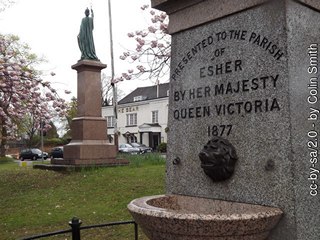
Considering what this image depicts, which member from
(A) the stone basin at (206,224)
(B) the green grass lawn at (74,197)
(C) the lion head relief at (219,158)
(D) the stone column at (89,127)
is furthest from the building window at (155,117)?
(A) the stone basin at (206,224)

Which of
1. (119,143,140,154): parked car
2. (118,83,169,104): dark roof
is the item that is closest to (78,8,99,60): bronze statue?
Result: (119,143,140,154): parked car

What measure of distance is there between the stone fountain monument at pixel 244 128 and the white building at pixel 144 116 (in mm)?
48839

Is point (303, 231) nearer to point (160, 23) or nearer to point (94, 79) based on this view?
point (160, 23)

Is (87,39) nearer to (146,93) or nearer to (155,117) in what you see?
(155,117)

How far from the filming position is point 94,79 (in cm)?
1812

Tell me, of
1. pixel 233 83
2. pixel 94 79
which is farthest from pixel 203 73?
pixel 94 79

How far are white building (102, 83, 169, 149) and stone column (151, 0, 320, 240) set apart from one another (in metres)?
48.8

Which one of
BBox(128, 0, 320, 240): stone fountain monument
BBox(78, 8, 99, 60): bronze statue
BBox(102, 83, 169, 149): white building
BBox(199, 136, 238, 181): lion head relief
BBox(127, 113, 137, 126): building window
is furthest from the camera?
BBox(127, 113, 137, 126): building window

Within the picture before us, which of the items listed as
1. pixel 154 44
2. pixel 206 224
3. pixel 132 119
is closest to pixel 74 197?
pixel 154 44

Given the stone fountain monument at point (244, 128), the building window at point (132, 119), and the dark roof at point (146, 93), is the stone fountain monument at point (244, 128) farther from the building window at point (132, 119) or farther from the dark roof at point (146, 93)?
the building window at point (132, 119)

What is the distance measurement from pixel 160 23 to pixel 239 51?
344 inches

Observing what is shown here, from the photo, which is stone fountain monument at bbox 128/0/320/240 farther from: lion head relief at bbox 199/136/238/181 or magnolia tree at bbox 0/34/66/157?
magnolia tree at bbox 0/34/66/157

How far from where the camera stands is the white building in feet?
186

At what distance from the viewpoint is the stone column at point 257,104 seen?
3.36m
